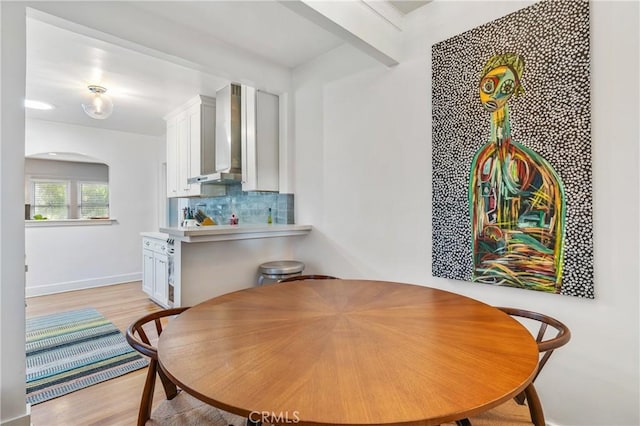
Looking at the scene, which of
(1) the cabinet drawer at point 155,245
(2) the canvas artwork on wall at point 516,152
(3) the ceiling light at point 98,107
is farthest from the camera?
(1) the cabinet drawer at point 155,245

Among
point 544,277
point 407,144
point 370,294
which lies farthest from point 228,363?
point 407,144

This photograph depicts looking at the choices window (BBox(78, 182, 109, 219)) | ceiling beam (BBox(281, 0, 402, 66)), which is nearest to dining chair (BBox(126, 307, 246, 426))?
ceiling beam (BBox(281, 0, 402, 66))

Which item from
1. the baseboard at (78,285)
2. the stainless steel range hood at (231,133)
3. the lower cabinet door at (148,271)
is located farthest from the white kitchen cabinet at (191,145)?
the baseboard at (78,285)

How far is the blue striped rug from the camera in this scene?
2.17m

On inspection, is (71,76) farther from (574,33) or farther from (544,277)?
(544,277)

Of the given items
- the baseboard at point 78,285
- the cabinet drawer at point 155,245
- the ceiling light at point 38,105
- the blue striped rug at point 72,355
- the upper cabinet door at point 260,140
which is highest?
the ceiling light at point 38,105

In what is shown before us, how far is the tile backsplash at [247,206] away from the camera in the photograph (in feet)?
11.4

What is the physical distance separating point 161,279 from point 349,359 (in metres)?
3.51

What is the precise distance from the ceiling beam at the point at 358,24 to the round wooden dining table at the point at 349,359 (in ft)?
5.37

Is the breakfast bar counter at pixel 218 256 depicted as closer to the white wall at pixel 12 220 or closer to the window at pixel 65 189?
the white wall at pixel 12 220

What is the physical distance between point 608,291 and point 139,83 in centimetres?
429

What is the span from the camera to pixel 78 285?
4859mm

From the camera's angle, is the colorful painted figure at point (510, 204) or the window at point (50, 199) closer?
the colorful painted figure at point (510, 204)

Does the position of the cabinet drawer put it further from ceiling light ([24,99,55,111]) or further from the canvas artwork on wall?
the canvas artwork on wall
